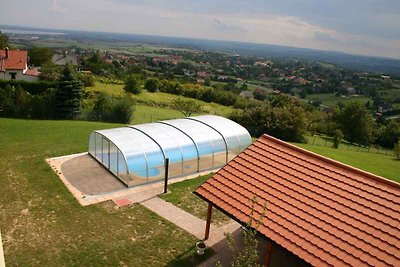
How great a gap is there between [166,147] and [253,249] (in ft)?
42.3

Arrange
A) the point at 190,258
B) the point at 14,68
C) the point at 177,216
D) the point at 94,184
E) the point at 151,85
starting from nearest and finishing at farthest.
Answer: the point at 190,258
the point at 177,216
the point at 94,184
the point at 14,68
the point at 151,85

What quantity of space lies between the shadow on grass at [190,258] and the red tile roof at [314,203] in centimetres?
207

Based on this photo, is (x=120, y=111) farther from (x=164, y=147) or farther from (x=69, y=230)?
(x=69, y=230)

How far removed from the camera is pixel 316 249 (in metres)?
8.52

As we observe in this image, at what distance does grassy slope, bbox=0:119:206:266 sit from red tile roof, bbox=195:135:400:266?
2.72m

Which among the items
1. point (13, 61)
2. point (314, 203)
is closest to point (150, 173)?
point (314, 203)

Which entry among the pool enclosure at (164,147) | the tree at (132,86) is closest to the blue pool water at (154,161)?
the pool enclosure at (164,147)

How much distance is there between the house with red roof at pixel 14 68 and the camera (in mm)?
50500

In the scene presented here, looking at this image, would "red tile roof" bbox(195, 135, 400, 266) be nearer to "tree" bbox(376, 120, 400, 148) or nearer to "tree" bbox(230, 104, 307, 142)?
"tree" bbox(230, 104, 307, 142)

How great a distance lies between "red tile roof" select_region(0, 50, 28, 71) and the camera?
50.7 m

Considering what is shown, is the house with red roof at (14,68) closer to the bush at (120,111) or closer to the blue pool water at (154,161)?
the bush at (120,111)

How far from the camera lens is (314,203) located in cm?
977

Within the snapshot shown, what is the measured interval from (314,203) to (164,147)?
9.95 meters

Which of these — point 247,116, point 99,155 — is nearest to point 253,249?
point 99,155
